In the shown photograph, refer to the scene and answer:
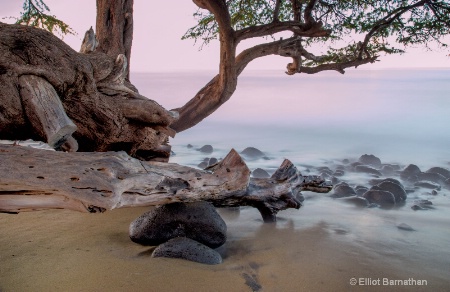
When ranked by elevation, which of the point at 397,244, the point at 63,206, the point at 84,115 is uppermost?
the point at 84,115

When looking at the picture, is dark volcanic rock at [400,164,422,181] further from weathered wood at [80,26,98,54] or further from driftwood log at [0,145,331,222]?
weathered wood at [80,26,98,54]

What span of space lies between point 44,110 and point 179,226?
70.2 inches

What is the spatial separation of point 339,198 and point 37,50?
222 inches

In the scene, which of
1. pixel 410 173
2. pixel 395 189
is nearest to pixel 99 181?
pixel 395 189

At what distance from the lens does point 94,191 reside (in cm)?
268

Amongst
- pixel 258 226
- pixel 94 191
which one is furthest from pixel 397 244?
pixel 94 191

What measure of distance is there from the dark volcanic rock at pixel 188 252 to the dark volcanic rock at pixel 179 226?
17.3 inches

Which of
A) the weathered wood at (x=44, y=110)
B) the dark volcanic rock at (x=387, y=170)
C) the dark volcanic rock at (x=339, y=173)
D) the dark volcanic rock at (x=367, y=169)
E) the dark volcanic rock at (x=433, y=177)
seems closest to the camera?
the weathered wood at (x=44, y=110)

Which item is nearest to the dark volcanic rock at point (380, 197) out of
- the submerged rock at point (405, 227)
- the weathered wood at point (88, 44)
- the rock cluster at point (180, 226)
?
the submerged rock at point (405, 227)

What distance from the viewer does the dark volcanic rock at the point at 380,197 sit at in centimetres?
707

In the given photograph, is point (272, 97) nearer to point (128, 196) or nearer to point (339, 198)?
point (339, 198)

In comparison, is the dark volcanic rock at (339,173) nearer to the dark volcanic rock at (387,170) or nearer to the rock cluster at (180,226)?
the dark volcanic rock at (387,170)

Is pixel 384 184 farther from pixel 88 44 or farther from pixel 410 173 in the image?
pixel 88 44

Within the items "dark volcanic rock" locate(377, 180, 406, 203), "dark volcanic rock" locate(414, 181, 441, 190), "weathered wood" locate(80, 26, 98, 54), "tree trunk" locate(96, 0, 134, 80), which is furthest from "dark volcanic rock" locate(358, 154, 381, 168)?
"weathered wood" locate(80, 26, 98, 54)
